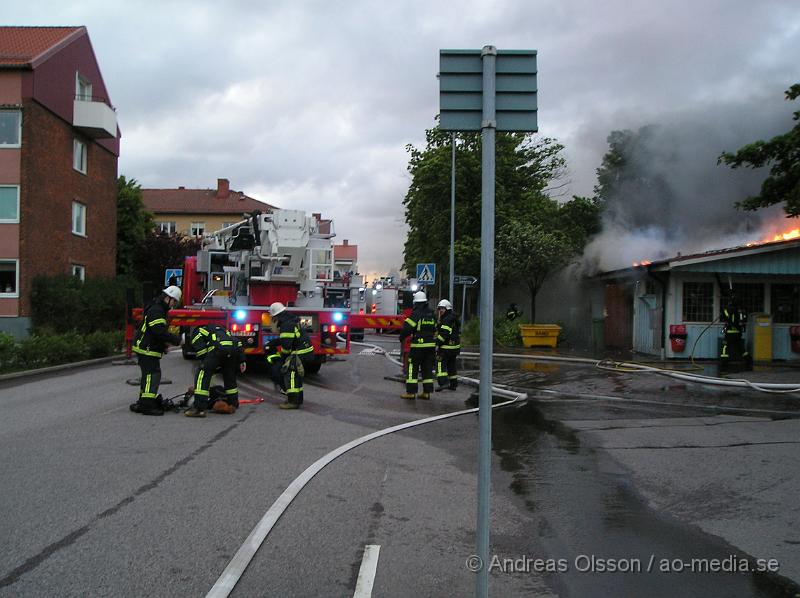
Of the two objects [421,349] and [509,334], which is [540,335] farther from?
[421,349]

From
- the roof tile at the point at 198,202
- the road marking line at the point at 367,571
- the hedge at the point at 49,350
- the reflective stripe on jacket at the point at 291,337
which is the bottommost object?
the road marking line at the point at 367,571

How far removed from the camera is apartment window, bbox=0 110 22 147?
2267cm

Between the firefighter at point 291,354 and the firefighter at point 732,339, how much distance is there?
9.95 m

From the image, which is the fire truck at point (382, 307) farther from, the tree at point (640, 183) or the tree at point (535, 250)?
the tree at point (640, 183)

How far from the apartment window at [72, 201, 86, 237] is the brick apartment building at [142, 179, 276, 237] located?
3227 centimetres

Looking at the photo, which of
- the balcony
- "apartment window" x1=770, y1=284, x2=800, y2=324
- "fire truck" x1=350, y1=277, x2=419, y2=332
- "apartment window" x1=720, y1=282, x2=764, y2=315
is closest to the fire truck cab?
"fire truck" x1=350, y1=277, x2=419, y2=332

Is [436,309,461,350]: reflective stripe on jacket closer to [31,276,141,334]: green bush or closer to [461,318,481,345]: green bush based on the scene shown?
[461,318,481,345]: green bush

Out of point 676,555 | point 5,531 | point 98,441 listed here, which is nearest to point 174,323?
point 98,441

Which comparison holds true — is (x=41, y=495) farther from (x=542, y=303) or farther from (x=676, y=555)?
(x=542, y=303)

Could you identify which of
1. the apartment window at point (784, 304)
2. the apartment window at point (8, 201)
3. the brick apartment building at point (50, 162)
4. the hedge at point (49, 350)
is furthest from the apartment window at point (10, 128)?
the apartment window at point (784, 304)

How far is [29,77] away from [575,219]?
20620mm

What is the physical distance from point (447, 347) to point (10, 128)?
59.6 feet

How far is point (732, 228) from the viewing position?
72.6 feet

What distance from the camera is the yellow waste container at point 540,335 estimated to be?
22.5m
